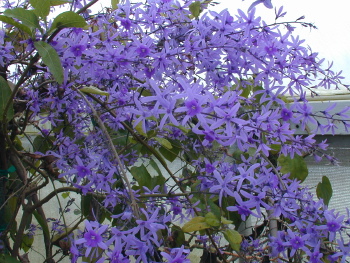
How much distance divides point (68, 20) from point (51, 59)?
6 cm

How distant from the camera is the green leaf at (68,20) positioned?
484 millimetres

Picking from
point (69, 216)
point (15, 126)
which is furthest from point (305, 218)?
point (69, 216)

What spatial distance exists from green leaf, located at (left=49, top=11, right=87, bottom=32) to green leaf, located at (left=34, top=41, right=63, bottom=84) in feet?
0.12

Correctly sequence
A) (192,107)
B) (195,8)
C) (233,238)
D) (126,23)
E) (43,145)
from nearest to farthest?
1. (192,107)
2. (233,238)
3. (126,23)
4. (195,8)
5. (43,145)

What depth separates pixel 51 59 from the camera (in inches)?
18.8

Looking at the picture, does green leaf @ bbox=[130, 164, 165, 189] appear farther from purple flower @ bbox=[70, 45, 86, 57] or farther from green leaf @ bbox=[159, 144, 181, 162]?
purple flower @ bbox=[70, 45, 86, 57]

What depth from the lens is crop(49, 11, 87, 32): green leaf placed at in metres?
0.48

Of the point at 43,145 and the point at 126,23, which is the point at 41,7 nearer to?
the point at 126,23

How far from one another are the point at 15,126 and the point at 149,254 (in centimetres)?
57

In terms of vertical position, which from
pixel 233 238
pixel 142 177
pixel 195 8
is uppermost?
pixel 195 8

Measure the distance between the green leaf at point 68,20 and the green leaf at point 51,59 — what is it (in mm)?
35

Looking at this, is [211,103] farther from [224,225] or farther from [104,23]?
[104,23]

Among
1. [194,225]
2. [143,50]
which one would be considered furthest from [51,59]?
[194,225]

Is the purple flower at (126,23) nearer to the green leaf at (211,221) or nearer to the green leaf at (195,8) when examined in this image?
the green leaf at (195,8)
